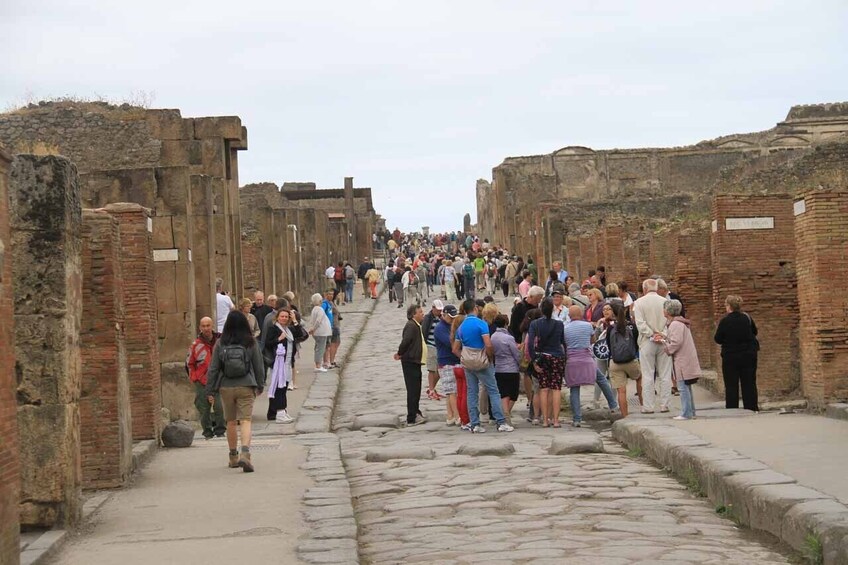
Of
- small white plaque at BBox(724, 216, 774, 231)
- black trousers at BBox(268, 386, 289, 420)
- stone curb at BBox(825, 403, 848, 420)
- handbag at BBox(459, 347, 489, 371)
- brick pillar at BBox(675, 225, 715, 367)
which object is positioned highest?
small white plaque at BBox(724, 216, 774, 231)

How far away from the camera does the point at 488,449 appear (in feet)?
48.8

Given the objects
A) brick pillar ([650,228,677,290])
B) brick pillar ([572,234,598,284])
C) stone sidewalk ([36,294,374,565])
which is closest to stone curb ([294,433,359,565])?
stone sidewalk ([36,294,374,565])

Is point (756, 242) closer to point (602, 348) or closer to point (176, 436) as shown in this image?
point (602, 348)

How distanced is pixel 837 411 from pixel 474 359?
13.8 feet

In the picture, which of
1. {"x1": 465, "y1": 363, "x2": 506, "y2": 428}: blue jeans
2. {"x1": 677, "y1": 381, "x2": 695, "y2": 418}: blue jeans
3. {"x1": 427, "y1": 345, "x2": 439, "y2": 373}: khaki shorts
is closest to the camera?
{"x1": 677, "y1": 381, "x2": 695, "y2": 418}: blue jeans

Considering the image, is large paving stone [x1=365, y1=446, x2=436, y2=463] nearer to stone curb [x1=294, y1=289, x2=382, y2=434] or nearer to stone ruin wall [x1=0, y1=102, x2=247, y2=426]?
stone curb [x1=294, y1=289, x2=382, y2=434]

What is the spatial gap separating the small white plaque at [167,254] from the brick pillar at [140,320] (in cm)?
499

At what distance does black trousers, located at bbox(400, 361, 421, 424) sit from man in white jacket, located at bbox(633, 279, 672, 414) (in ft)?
9.62

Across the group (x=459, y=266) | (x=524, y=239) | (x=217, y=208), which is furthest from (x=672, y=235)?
(x=524, y=239)

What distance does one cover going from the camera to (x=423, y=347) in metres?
19.1

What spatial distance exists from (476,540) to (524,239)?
4846 cm

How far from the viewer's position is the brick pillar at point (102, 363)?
12.7m

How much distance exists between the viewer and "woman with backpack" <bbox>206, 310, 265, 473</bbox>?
13.8 m

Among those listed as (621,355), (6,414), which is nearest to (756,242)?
(621,355)
